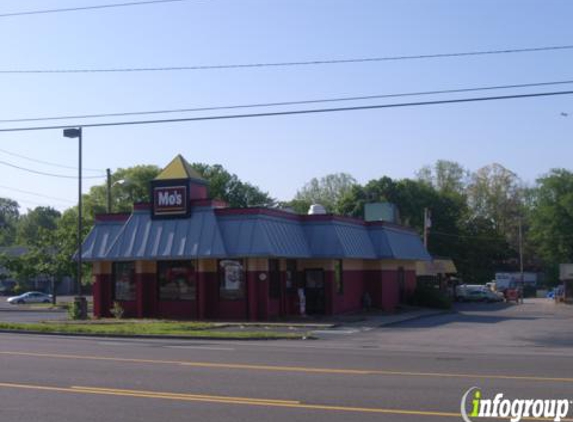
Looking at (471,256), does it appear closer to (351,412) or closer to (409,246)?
(409,246)

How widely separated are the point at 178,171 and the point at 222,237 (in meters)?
4.75

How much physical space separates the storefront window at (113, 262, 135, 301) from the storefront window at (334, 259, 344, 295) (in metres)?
9.79

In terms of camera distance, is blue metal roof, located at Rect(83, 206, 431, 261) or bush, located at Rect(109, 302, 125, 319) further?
bush, located at Rect(109, 302, 125, 319)

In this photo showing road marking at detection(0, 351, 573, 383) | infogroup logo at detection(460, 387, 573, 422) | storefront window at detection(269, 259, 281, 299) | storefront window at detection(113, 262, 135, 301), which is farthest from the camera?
storefront window at detection(113, 262, 135, 301)

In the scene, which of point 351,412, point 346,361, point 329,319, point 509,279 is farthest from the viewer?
point 509,279

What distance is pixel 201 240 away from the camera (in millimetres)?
35344

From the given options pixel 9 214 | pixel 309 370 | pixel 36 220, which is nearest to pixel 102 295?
pixel 309 370

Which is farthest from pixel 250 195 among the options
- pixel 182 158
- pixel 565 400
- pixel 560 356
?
pixel 565 400

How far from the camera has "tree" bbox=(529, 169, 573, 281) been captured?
318ft

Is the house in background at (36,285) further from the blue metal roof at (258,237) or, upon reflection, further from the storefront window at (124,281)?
the blue metal roof at (258,237)

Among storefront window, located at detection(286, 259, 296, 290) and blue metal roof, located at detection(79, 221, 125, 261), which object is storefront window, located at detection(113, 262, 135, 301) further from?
storefront window, located at detection(286, 259, 296, 290)

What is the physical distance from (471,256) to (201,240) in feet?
200

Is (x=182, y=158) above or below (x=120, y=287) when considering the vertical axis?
above

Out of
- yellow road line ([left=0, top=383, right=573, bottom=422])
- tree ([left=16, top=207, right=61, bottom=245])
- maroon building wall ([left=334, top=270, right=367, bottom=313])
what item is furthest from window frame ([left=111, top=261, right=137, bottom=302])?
tree ([left=16, top=207, right=61, bottom=245])
